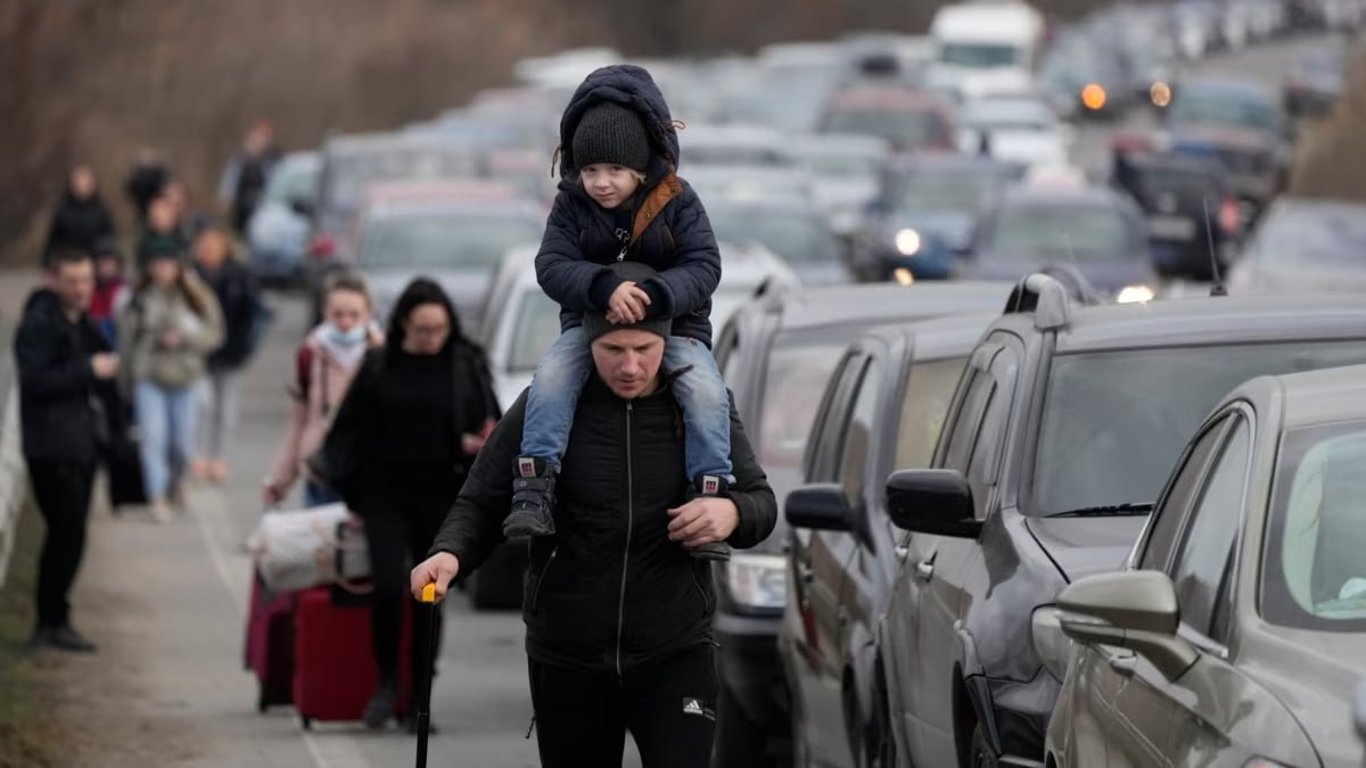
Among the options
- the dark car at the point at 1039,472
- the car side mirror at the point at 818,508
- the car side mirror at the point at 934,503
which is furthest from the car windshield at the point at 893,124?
the car side mirror at the point at 934,503

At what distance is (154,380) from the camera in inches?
851

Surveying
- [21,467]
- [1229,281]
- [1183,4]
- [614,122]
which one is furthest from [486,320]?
[1183,4]

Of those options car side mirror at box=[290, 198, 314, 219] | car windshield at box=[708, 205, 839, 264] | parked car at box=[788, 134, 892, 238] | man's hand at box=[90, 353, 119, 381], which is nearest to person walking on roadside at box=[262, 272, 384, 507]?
man's hand at box=[90, 353, 119, 381]

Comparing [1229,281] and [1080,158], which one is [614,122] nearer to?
[1229,281]

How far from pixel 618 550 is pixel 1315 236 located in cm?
2314

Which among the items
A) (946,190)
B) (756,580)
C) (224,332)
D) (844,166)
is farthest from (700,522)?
(844,166)

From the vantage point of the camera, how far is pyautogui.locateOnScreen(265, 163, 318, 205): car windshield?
42.4 meters

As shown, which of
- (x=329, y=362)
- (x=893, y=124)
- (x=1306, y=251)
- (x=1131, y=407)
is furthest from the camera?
(x=893, y=124)

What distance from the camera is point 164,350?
21.6 meters

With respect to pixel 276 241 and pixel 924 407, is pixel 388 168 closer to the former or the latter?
pixel 276 241

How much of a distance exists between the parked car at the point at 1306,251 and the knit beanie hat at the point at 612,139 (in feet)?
66.7

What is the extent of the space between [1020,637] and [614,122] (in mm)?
1511

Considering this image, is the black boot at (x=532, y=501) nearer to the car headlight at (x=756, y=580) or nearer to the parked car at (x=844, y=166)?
the car headlight at (x=756, y=580)

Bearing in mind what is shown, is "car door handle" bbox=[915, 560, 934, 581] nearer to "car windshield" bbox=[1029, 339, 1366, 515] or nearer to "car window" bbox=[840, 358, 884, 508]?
"car windshield" bbox=[1029, 339, 1366, 515]
